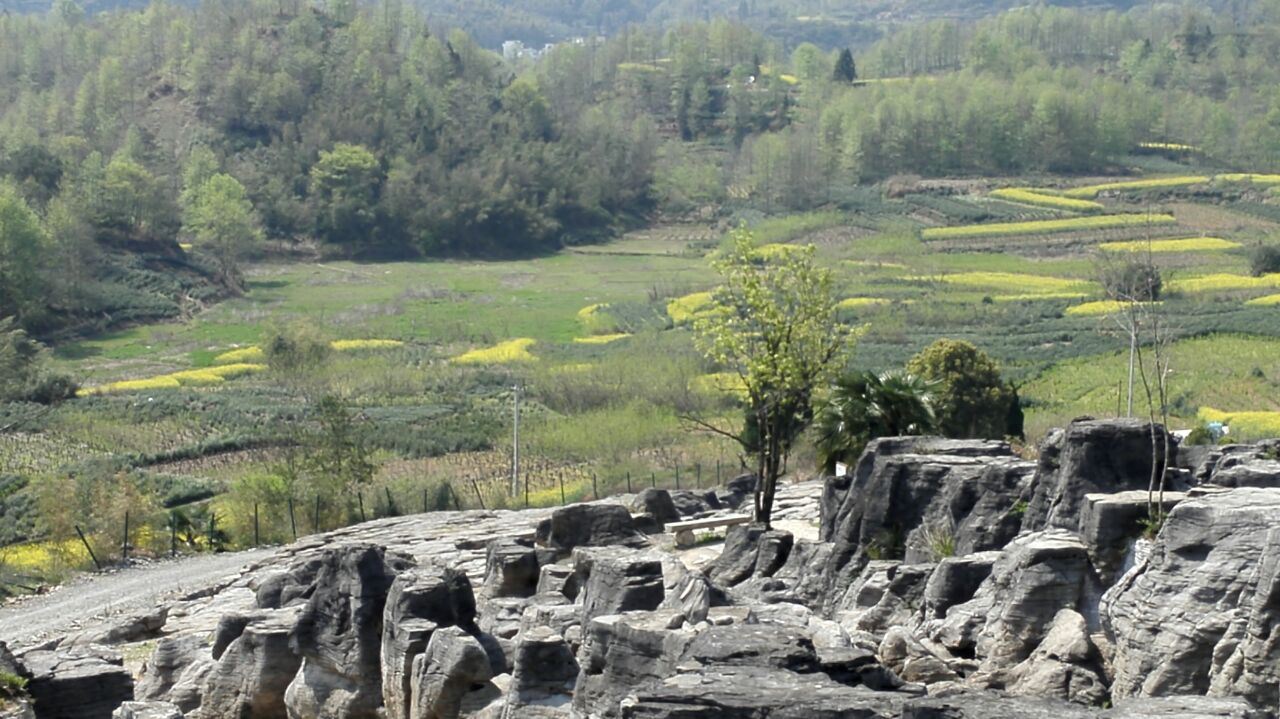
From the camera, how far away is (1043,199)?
13675 centimetres

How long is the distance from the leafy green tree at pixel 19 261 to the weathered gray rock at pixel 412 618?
7442 cm

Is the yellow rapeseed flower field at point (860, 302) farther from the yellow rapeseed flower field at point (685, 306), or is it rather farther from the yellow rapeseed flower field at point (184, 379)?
the yellow rapeseed flower field at point (184, 379)

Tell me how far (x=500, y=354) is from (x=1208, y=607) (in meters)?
71.3

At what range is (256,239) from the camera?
→ 12781cm

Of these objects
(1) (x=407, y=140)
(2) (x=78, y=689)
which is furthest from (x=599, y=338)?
(2) (x=78, y=689)

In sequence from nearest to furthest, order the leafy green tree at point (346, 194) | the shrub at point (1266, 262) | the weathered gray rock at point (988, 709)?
the weathered gray rock at point (988, 709) < the shrub at point (1266, 262) < the leafy green tree at point (346, 194)

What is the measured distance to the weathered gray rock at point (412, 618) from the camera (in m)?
29.2

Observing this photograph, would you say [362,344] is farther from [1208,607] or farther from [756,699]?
[756,699]

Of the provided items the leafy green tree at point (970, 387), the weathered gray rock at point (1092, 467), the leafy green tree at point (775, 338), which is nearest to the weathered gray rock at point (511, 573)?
the leafy green tree at point (775, 338)

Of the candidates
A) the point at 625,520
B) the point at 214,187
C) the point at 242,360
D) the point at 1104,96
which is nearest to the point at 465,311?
the point at 242,360

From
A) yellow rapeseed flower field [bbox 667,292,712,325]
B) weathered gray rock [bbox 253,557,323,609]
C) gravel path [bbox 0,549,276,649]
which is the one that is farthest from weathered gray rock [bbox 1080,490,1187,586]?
yellow rapeseed flower field [bbox 667,292,712,325]

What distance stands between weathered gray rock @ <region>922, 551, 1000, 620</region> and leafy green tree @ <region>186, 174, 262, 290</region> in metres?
95.2

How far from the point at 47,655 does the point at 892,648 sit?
44.0ft

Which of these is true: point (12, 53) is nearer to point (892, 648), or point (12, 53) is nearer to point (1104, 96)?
point (1104, 96)
